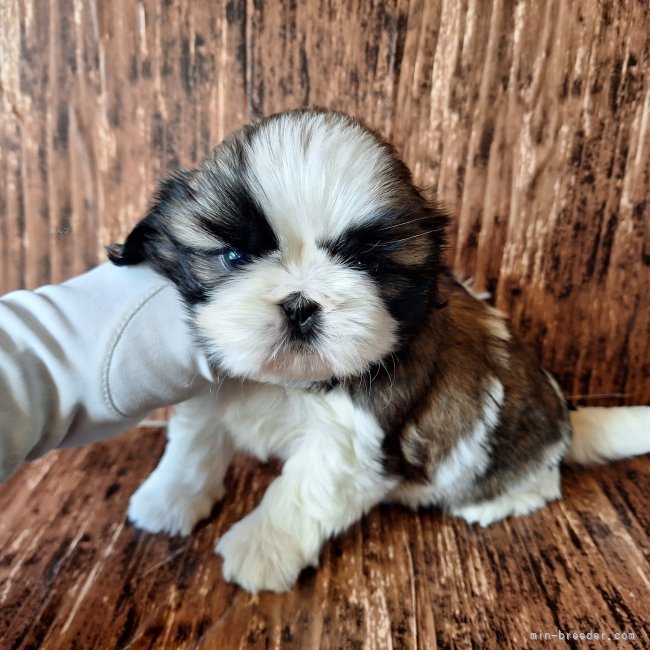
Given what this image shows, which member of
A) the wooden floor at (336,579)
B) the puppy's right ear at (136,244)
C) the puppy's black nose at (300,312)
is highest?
the puppy's right ear at (136,244)

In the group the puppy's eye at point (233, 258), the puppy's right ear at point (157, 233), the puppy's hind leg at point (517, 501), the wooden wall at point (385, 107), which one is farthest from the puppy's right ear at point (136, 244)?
the puppy's hind leg at point (517, 501)

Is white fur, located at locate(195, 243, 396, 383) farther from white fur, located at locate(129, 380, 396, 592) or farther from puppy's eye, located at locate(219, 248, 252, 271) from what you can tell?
white fur, located at locate(129, 380, 396, 592)

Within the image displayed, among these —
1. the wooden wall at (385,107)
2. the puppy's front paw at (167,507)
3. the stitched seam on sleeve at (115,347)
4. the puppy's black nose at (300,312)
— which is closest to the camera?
the puppy's black nose at (300,312)

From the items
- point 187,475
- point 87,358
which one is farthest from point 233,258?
point 187,475

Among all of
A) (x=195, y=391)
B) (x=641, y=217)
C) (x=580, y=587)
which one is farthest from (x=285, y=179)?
(x=641, y=217)

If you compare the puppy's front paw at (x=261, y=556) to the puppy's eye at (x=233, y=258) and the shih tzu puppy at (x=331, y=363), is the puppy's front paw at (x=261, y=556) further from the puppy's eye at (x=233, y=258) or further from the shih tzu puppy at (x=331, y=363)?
the puppy's eye at (x=233, y=258)

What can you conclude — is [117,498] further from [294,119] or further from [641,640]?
[641,640]
